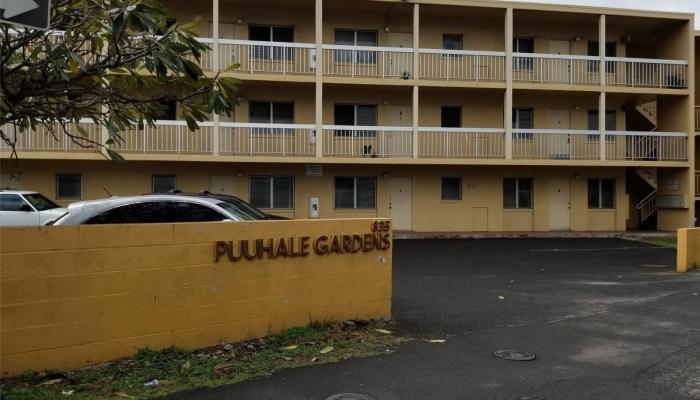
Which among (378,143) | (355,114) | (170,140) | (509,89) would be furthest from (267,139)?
(509,89)

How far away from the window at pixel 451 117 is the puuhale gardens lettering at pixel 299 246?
15.2 meters

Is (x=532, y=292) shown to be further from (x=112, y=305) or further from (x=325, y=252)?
(x=112, y=305)

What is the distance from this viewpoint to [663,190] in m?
23.0

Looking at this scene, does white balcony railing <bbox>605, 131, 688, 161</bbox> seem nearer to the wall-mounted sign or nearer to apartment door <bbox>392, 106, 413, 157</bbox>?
apartment door <bbox>392, 106, 413, 157</bbox>

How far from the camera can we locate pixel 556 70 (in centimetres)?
2105

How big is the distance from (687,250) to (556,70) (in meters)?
10.5

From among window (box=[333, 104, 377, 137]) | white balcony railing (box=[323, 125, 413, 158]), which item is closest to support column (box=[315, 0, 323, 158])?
white balcony railing (box=[323, 125, 413, 158])

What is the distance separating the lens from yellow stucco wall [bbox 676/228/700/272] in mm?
12455

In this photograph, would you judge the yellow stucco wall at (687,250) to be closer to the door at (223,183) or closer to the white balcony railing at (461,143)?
the white balcony railing at (461,143)

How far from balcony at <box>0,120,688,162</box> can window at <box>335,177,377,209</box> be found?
163cm

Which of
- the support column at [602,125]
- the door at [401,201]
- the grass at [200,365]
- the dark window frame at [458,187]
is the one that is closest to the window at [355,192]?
the door at [401,201]

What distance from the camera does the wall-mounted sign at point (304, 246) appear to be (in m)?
6.11

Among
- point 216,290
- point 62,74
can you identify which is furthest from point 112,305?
point 62,74

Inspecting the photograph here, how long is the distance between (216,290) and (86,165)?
612 inches
